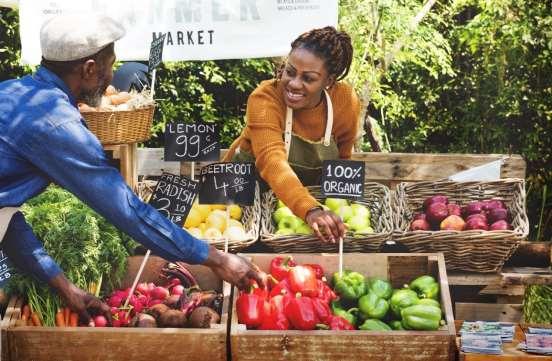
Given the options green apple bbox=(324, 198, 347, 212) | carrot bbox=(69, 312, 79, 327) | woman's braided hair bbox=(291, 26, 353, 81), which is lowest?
carrot bbox=(69, 312, 79, 327)

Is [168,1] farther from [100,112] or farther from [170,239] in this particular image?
[170,239]

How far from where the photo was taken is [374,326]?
126 inches

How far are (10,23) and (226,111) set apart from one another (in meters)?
1.84

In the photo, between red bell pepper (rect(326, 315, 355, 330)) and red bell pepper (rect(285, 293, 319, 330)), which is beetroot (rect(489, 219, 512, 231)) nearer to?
red bell pepper (rect(326, 315, 355, 330))

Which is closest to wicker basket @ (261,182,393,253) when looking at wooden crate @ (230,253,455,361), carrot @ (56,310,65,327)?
wooden crate @ (230,253,455,361)

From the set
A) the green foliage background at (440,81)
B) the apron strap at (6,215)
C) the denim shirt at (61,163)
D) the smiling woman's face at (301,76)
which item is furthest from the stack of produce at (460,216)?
the green foliage background at (440,81)

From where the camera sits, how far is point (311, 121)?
4.17m

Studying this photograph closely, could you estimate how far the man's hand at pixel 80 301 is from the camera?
10.2ft

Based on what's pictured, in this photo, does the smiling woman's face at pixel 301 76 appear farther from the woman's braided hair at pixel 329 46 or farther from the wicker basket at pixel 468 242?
the wicker basket at pixel 468 242

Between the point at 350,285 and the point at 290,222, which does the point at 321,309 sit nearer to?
the point at 350,285

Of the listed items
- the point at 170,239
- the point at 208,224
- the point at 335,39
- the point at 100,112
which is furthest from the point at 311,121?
the point at 170,239

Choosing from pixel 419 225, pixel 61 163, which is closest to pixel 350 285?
pixel 419 225

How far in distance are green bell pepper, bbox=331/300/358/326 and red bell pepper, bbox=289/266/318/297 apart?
96mm

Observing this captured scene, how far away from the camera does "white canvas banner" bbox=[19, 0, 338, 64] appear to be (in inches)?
191
